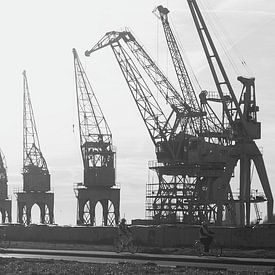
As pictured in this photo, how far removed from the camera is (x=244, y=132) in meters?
103

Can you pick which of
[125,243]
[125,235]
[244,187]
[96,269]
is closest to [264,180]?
[244,187]

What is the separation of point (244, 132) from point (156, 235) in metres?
50.0

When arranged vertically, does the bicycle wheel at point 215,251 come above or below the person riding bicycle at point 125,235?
below

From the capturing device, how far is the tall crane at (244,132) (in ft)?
339

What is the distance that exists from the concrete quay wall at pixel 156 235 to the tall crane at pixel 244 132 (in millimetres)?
43404

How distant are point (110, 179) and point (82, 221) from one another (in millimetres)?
9697

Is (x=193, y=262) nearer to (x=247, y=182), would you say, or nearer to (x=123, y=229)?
(x=123, y=229)

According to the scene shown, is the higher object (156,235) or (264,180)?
(264,180)

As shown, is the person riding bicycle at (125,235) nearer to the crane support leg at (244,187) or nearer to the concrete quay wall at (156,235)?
the concrete quay wall at (156,235)

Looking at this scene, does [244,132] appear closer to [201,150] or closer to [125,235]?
[201,150]

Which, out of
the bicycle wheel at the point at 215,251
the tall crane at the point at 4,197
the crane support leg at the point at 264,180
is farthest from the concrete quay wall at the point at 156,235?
the tall crane at the point at 4,197

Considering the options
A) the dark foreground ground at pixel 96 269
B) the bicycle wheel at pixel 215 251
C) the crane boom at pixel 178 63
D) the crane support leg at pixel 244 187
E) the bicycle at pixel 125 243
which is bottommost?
the dark foreground ground at pixel 96 269

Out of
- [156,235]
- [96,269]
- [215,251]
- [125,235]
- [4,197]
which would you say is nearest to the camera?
[96,269]

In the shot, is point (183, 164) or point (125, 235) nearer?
point (125, 235)
